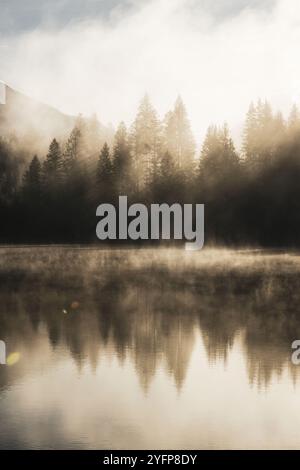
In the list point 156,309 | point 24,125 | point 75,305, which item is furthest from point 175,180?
point 24,125

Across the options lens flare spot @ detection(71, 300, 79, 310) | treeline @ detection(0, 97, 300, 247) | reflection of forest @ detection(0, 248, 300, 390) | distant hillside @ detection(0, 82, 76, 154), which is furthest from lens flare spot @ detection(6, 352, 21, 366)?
distant hillside @ detection(0, 82, 76, 154)

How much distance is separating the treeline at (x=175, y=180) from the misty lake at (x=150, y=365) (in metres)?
32.6

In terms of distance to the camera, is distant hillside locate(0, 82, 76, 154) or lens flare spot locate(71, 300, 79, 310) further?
distant hillside locate(0, 82, 76, 154)

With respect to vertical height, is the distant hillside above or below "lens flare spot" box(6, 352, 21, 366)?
above

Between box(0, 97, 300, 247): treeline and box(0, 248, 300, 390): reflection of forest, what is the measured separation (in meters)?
22.2

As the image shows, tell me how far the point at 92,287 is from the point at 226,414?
1773cm

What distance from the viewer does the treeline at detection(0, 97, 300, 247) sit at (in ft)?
205

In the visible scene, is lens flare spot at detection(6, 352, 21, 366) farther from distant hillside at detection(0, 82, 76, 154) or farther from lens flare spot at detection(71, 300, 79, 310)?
distant hillside at detection(0, 82, 76, 154)

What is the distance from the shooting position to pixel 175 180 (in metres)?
66.4

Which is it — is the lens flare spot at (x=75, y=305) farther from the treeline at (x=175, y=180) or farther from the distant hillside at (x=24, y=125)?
the distant hillside at (x=24, y=125)
